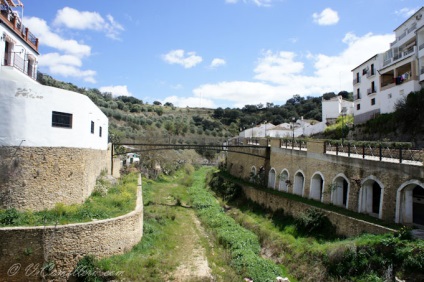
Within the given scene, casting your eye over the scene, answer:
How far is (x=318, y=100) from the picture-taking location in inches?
3883

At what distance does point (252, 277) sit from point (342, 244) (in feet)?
12.9

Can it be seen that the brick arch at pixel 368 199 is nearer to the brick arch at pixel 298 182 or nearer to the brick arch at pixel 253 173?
the brick arch at pixel 298 182

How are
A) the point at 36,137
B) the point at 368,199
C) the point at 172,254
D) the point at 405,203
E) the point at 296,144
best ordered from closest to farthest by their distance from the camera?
the point at 405,203
the point at 36,137
the point at 368,199
the point at 172,254
the point at 296,144

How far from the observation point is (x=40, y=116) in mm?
14156

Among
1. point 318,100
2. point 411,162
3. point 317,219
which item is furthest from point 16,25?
point 318,100

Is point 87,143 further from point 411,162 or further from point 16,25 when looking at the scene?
point 411,162

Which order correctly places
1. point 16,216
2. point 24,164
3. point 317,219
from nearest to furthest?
point 16,216 → point 24,164 → point 317,219

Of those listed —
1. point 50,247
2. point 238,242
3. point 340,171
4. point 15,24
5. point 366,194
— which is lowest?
point 238,242

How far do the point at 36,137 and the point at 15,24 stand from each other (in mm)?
7353

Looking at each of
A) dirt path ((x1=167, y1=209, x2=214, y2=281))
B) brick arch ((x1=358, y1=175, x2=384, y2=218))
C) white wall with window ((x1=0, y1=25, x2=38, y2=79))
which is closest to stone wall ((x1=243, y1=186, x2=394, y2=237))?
brick arch ((x1=358, y1=175, x2=384, y2=218))

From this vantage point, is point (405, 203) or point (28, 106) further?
point (28, 106)

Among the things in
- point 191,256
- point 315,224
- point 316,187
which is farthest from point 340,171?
point 191,256

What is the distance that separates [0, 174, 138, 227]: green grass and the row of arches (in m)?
11.0

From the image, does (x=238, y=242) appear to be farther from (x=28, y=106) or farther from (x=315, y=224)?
(x=28, y=106)
